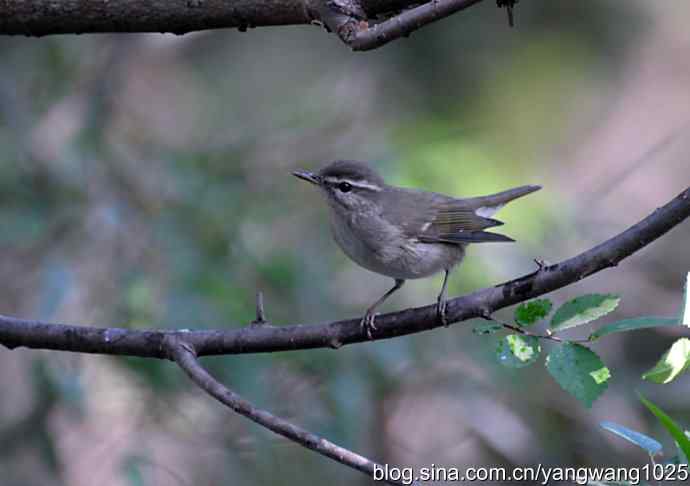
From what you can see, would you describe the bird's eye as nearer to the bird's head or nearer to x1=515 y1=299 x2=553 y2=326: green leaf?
the bird's head

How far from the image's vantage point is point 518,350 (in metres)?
2.49

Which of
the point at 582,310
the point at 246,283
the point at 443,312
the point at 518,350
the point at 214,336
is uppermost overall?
the point at 582,310

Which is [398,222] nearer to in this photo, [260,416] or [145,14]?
[145,14]

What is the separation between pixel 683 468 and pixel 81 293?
3.78 m

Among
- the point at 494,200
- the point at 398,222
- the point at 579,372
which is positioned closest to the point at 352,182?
the point at 398,222

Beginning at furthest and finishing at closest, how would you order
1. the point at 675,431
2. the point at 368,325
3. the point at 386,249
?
the point at 386,249 → the point at 368,325 → the point at 675,431

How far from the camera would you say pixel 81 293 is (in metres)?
5.20

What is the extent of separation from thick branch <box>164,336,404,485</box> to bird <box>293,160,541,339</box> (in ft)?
4.89

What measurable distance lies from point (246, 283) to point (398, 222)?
103cm

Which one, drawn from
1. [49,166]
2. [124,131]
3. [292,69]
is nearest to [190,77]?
[292,69]

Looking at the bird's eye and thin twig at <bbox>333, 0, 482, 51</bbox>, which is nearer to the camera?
thin twig at <bbox>333, 0, 482, 51</bbox>

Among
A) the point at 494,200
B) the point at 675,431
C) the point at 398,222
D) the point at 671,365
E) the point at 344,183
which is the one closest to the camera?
the point at 675,431

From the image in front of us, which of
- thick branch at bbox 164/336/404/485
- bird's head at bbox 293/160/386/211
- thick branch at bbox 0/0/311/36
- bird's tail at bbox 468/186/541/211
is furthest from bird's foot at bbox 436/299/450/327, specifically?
bird's tail at bbox 468/186/541/211

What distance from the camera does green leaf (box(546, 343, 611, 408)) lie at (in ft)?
7.66
